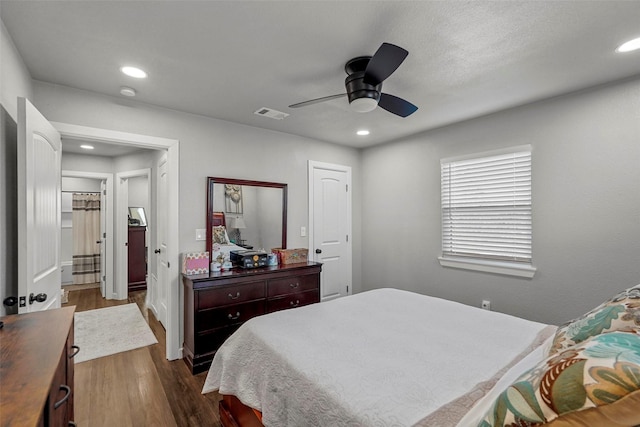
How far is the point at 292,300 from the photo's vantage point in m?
3.28

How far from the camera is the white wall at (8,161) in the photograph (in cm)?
164

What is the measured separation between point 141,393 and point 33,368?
1.83 m

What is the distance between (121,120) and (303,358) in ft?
8.73

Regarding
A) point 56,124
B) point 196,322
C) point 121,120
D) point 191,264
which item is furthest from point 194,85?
point 196,322

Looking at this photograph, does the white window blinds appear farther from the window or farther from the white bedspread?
the white bedspread

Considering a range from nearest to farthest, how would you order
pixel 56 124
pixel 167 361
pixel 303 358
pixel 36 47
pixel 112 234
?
pixel 303 358 < pixel 36 47 < pixel 56 124 < pixel 167 361 < pixel 112 234

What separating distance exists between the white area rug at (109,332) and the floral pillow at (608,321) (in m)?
3.76

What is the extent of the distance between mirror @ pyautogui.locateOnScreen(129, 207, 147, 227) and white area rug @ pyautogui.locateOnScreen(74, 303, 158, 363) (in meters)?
1.90

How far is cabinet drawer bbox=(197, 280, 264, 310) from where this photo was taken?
2.72m

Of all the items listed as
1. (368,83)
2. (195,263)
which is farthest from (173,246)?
(368,83)

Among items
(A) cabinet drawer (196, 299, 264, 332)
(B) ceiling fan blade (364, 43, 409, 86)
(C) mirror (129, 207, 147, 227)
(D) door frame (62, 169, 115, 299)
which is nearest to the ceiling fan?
(B) ceiling fan blade (364, 43, 409, 86)

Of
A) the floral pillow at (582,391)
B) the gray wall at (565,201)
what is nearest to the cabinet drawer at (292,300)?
the gray wall at (565,201)

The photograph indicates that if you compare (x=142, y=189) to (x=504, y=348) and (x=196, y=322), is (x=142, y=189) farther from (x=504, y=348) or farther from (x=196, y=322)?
(x=504, y=348)

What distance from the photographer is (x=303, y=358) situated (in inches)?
54.6
